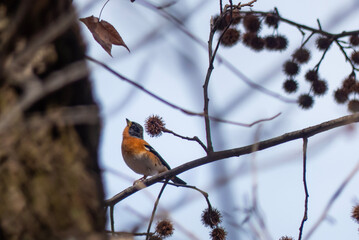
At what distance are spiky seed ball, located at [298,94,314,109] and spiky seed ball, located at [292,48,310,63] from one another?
0.33 metres

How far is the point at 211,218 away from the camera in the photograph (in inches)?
143

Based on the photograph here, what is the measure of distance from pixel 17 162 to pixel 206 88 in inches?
75.1

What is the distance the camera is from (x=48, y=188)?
3.81 feet

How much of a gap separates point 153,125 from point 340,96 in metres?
1.74

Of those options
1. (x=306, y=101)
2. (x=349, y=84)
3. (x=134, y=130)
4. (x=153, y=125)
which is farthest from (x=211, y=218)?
(x=134, y=130)

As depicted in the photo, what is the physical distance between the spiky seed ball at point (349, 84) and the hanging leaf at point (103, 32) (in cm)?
236

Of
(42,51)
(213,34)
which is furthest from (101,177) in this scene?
(213,34)

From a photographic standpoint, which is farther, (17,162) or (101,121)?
(101,121)

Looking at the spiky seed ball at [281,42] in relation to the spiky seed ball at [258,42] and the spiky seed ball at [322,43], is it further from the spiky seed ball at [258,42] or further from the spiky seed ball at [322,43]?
the spiky seed ball at [322,43]

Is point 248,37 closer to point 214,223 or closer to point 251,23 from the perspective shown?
point 251,23

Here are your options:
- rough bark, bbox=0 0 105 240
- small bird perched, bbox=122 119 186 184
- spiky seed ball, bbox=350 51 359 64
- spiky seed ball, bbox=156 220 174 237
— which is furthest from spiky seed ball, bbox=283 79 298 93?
rough bark, bbox=0 0 105 240

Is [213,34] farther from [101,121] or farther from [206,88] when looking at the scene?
[101,121]

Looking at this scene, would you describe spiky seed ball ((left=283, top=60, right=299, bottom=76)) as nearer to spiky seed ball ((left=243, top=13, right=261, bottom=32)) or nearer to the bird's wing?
spiky seed ball ((left=243, top=13, right=261, bottom=32))

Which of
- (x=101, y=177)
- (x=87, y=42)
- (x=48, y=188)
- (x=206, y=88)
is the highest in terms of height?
(x=206, y=88)
